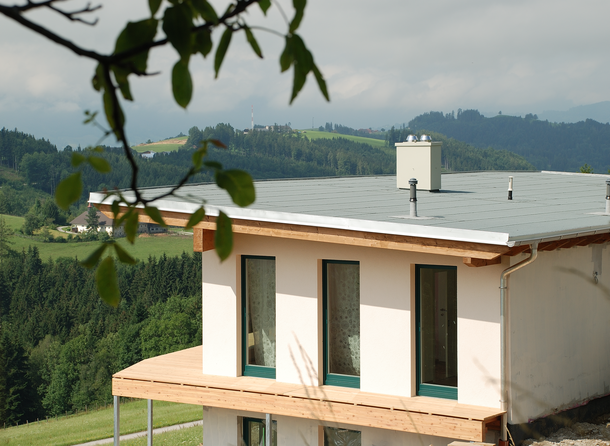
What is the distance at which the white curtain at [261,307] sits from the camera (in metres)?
9.09

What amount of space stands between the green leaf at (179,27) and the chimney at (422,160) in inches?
392

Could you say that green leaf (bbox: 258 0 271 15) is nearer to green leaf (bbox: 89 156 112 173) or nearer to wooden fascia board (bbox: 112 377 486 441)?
green leaf (bbox: 89 156 112 173)

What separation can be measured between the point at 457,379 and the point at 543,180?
23.6 feet

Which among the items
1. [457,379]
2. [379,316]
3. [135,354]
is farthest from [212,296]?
[135,354]

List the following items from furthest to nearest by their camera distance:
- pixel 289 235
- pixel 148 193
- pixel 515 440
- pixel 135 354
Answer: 1. pixel 135 354
2. pixel 148 193
3. pixel 289 235
4. pixel 515 440

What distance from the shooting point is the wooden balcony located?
717 centimetres

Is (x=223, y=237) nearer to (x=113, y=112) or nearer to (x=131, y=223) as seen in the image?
(x=131, y=223)

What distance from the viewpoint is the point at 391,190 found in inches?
445

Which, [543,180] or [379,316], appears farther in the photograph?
[543,180]

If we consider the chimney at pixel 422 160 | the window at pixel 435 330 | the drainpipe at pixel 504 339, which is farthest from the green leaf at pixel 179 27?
the chimney at pixel 422 160

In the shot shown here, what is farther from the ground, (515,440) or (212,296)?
(212,296)

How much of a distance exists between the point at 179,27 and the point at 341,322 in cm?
756

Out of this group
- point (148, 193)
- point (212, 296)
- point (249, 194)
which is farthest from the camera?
point (148, 193)

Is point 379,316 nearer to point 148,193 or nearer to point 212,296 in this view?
point 212,296
